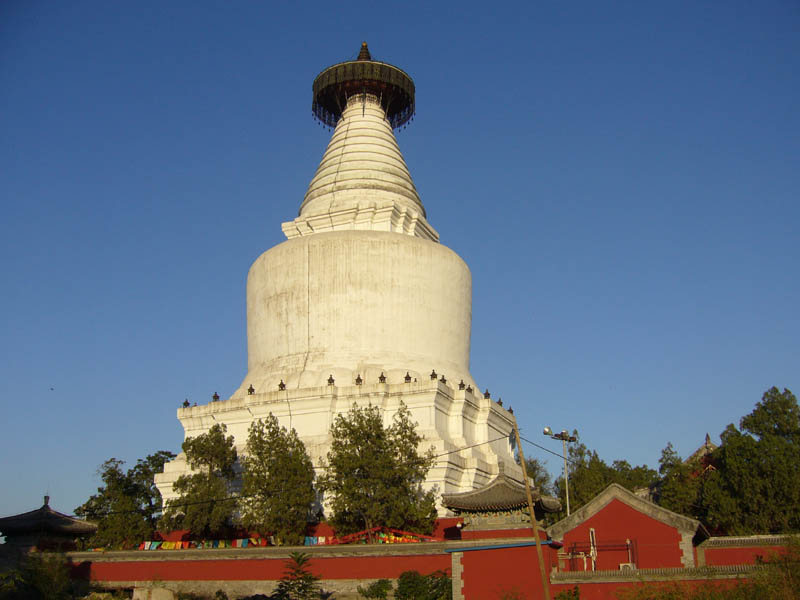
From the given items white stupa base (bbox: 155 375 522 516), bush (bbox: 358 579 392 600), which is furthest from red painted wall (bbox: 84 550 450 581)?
white stupa base (bbox: 155 375 522 516)

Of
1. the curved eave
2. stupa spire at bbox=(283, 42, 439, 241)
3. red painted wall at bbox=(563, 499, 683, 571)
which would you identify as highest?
stupa spire at bbox=(283, 42, 439, 241)

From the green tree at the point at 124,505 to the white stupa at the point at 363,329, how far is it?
1.69 metres

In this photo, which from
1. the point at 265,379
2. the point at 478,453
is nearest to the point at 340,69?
the point at 265,379

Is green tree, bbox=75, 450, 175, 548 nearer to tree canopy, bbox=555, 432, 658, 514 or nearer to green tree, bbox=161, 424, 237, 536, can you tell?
green tree, bbox=161, 424, 237, 536

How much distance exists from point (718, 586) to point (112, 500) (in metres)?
22.4

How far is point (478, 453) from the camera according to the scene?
28.9 metres

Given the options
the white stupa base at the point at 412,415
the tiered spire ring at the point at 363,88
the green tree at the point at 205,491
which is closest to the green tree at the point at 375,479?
the white stupa base at the point at 412,415

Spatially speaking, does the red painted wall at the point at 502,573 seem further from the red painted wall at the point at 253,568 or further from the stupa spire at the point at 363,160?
the stupa spire at the point at 363,160

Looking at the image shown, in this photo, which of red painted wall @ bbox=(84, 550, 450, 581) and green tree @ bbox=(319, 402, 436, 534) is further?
green tree @ bbox=(319, 402, 436, 534)

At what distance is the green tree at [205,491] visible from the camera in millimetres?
24250

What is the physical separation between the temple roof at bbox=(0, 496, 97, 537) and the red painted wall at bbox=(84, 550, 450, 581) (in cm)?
499

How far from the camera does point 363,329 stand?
30.8m

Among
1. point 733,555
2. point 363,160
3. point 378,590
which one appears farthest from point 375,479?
point 363,160

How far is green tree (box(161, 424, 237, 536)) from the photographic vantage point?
2425 cm
